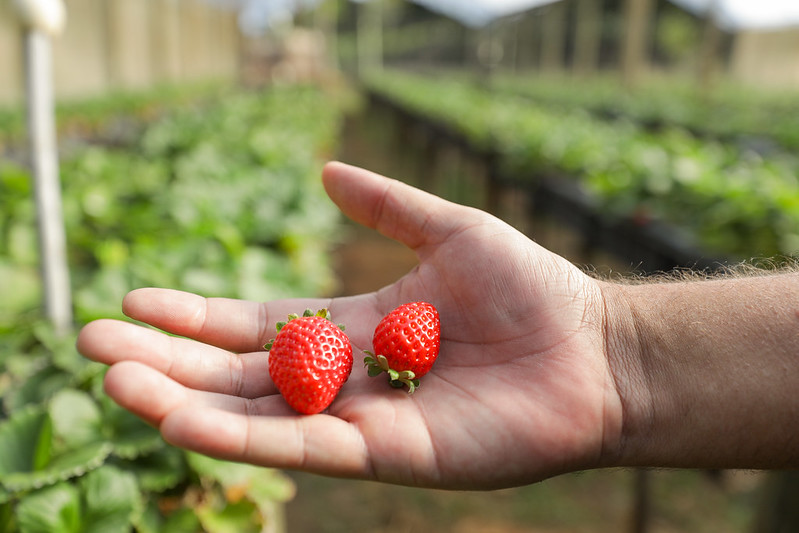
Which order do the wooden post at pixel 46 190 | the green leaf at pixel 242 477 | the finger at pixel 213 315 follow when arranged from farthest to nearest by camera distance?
the wooden post at pixel 46 190, the green leaf at pixel 242 477, the finger at pixel 213 315

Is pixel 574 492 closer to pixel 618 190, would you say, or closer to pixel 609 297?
pixel 618 190

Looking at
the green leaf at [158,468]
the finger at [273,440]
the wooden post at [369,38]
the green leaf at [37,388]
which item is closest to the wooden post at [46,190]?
the green leaf at [37,388]

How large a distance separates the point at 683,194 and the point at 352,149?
14462 mm

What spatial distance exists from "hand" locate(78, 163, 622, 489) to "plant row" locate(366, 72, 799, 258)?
6.02 ft

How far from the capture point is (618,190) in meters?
4.27

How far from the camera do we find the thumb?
1830mm

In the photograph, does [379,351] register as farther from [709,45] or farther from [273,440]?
[709,45]

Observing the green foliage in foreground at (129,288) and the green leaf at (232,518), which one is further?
the green leaf at (232,518)

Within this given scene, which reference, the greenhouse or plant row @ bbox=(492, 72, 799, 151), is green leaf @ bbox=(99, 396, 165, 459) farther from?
plant row @ bbox=(492, 72, 799, 151)

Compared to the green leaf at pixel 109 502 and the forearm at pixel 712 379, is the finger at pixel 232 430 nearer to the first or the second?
the green leaf at pixel 109 502

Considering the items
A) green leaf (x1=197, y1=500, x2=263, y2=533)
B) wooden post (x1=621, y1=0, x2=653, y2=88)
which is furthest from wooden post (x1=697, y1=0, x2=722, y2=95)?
green leaf (x1=197, y1=500, x2=263, y2=533)

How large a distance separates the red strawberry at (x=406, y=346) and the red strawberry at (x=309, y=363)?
0.09 metres

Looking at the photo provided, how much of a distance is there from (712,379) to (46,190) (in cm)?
202

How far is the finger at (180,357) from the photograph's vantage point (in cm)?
136
